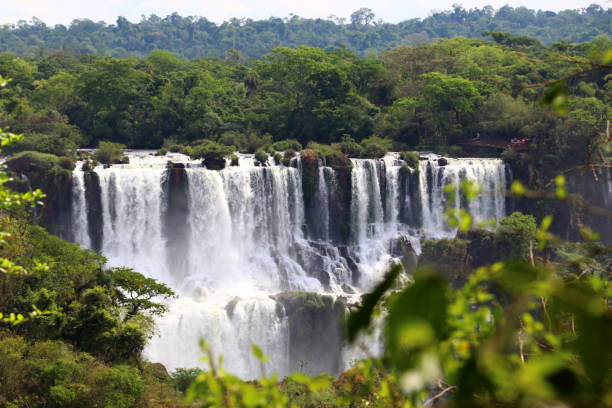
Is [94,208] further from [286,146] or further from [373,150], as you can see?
[373,150]

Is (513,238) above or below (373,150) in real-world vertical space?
below

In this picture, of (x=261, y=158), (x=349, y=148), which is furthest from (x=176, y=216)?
(x=349, y=148)

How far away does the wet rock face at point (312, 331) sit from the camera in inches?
600

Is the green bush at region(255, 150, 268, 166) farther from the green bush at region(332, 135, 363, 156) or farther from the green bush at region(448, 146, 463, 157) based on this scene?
the green bush at region(448, 146, 463, 157)

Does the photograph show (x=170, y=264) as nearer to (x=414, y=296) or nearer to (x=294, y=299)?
(x=294, y=299)

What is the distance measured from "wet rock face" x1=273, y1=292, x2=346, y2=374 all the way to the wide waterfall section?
0.07m

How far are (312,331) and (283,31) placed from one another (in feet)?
268

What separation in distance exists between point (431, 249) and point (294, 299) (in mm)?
5003

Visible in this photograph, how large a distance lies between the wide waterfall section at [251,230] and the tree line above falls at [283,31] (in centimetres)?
5573

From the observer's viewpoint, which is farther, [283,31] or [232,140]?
[283,31]

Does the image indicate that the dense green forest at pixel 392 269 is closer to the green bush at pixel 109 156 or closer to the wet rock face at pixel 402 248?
the green bush at pixel 109 156

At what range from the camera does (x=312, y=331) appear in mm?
15312

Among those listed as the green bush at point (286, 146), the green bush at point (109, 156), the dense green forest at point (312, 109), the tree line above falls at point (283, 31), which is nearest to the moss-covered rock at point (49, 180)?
the green bush at point (109, 156)

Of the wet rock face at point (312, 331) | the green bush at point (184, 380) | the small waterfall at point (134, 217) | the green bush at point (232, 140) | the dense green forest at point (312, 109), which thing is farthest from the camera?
the green bush at point (232, 140)
